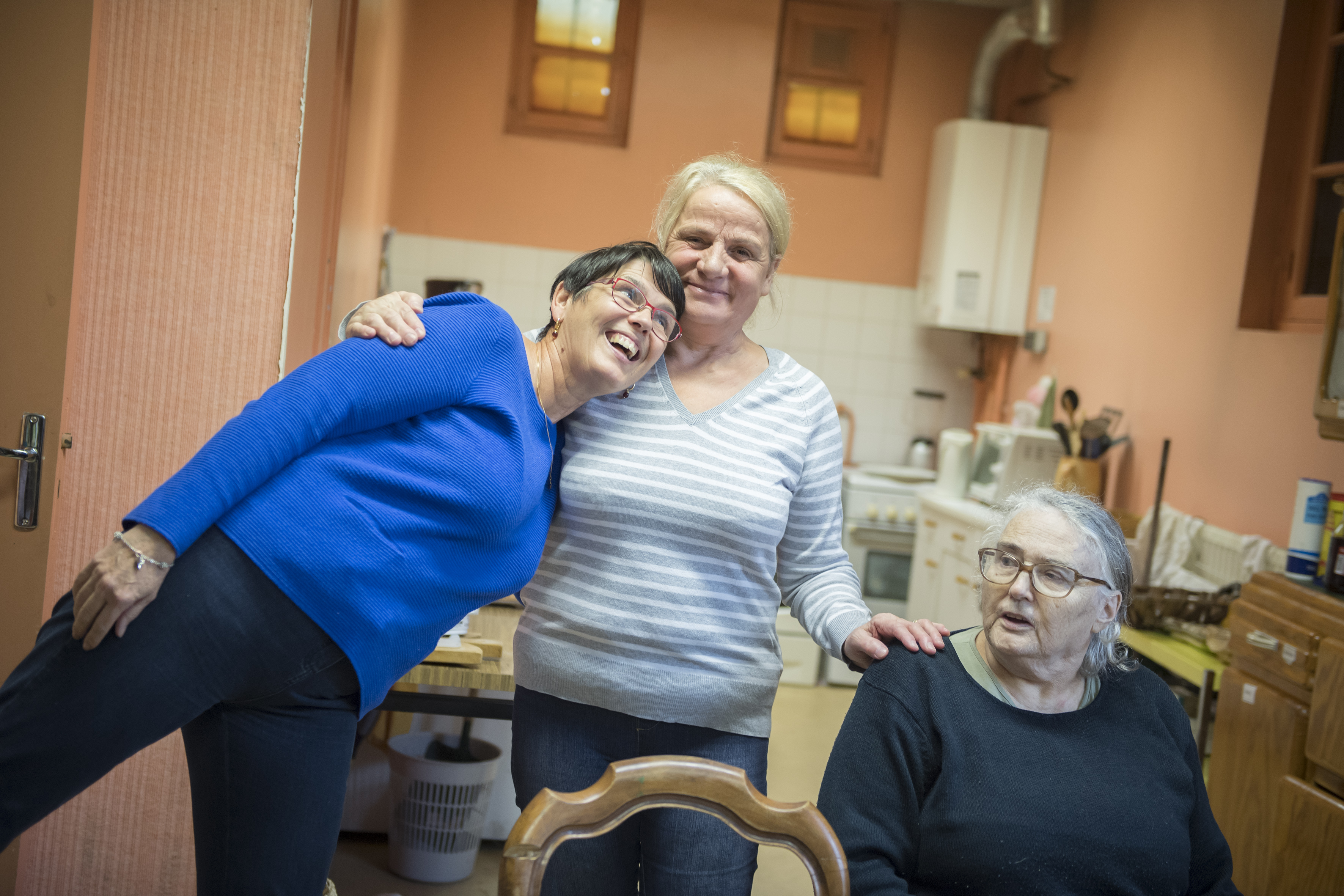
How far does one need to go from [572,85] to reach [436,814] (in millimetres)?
3883

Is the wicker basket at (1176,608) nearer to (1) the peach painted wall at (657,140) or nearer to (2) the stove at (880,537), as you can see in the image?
(2) the stove at (880,537)

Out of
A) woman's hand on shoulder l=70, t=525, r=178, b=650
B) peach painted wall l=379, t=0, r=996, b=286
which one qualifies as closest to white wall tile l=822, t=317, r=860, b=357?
peach painted wall l=379, t=0, r=996, b=286

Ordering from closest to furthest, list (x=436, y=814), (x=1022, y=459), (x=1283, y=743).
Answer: (x=1283, y=743), (x=436, y=814), (x=1022, y=459)

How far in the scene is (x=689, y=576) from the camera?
1.46 m

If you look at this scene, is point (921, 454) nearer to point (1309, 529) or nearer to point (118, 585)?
point (1309, 529)

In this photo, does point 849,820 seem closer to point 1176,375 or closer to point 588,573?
point 588,573

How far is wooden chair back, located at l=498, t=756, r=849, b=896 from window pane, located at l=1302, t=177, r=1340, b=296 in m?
3.04

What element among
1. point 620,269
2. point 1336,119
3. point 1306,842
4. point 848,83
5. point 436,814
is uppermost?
point 848,83

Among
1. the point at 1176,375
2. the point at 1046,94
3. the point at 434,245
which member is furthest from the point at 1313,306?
the point at 434,245

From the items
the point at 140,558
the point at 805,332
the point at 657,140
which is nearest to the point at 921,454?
the point at 805,332

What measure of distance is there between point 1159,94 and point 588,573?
3.81m

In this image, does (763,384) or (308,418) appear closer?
(308,418)

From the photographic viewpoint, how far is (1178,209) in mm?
4059

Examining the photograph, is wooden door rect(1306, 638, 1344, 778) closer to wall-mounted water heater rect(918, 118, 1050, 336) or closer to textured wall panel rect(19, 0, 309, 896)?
textured wall panel rect(19, 0, 309, 896)
